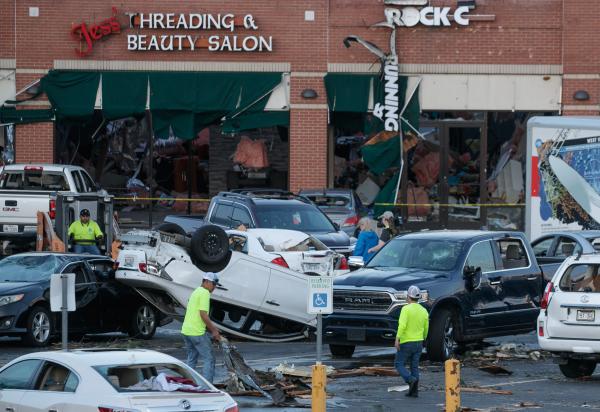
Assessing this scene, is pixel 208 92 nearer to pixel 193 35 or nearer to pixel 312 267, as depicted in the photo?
pixel 193 35

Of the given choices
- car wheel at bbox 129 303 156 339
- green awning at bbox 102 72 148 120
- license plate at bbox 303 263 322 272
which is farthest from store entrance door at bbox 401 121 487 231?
car wheel at bbox 129 303 156 339

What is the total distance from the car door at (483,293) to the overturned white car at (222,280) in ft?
6.82

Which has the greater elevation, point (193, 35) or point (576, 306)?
point (193, 35)

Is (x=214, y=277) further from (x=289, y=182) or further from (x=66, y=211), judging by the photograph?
(x=289, y=182)

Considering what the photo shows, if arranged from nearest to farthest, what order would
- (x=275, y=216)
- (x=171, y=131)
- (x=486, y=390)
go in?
(x=486, y=390)
(x=275, y=216)
(x=171, y=131)

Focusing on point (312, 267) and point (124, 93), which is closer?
Result: point (312, 267)

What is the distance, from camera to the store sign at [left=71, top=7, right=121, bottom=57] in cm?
3694

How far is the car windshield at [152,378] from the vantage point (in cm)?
1184

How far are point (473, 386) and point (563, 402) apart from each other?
1619mm

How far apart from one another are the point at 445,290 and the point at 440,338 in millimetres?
670

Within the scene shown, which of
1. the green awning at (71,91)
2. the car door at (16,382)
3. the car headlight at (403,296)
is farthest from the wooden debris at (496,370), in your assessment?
the green awning at (71,91)

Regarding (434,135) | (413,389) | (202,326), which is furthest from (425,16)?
(202,326)

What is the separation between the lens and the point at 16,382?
494 inches

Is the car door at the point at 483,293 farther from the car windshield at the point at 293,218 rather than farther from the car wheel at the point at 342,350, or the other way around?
the car windshield at the point at 293,218
